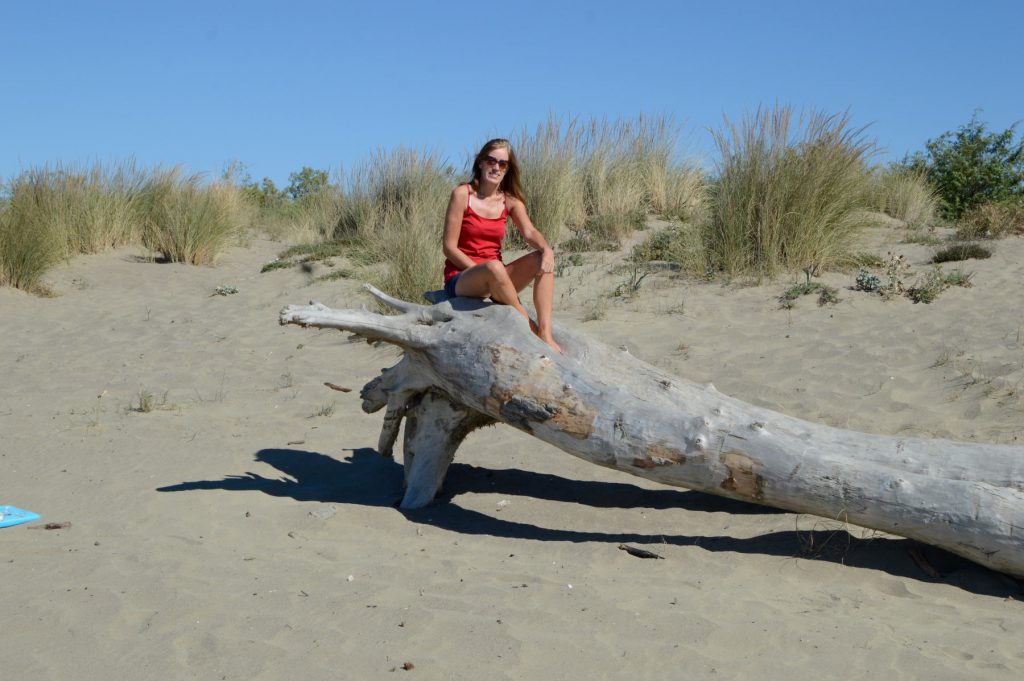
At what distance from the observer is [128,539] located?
4426mm

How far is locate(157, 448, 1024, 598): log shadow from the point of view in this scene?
12.6ft

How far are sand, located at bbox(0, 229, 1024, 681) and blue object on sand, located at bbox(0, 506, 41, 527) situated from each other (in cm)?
9

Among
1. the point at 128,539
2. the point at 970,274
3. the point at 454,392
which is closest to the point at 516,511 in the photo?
the point at 454,392

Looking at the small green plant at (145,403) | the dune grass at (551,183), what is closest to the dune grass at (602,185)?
the dune grass at (551,183)

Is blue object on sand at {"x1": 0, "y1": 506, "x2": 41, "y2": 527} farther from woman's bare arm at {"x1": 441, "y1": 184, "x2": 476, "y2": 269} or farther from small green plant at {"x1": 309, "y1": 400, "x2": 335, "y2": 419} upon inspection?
woman's bare arm at {"x1": 441, "y1": 184, "x2": 476, "y2": 269}

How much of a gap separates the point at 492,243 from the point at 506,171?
1.36ft

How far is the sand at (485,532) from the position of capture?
10.2ft

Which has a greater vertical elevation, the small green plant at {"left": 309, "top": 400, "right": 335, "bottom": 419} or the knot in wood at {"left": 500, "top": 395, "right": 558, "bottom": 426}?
the knot in wood at {"left": 500, "top": 395, "right": 558, "bottom": 426}

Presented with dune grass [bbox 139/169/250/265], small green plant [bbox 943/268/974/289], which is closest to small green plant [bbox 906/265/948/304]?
small green plant [bbox 943/268/974/289]

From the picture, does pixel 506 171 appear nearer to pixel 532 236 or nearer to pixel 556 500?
pixel 532 236

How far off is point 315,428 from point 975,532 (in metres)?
4.37

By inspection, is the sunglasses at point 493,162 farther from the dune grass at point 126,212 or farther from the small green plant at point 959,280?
the dune grass at point 126,212

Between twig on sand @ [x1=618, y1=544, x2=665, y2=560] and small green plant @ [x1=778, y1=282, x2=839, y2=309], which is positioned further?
small green plant @ [x1=778, y1=282, x2=839, y2=309]

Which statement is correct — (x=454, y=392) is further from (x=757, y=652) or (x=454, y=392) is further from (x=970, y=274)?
(x=970, y=274)
